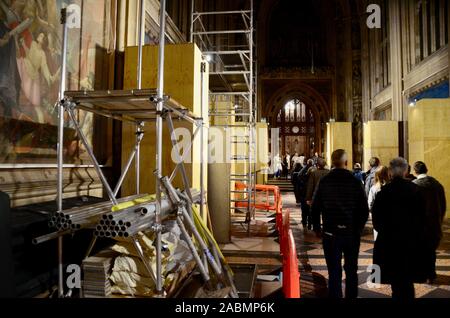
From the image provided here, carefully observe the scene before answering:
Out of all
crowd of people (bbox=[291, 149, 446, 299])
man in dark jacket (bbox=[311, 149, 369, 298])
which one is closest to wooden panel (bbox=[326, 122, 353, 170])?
crowd of people (bbox=[291, 149, 446, 299])

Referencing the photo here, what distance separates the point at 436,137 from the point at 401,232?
287 inches

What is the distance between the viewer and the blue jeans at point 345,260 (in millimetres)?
3355

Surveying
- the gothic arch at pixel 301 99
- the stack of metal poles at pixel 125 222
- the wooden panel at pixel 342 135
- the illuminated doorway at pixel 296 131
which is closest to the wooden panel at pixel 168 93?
the stack of metal poles at pixel 125 222

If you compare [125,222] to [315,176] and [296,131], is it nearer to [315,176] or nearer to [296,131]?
[315,176]

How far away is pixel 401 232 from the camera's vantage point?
305cm

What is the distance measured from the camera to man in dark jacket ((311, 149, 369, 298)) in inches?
132

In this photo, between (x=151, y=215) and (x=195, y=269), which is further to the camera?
(x=195, y=269)

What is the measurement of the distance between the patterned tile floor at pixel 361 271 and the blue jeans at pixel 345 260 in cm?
54

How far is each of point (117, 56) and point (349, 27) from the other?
1831 centimetres

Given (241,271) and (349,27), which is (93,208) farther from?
(349,27)

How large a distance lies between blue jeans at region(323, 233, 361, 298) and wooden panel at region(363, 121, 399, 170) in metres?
10.4

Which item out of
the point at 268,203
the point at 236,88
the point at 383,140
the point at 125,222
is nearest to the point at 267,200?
the point at 268,203

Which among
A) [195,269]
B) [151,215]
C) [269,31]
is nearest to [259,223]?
[195,269]
